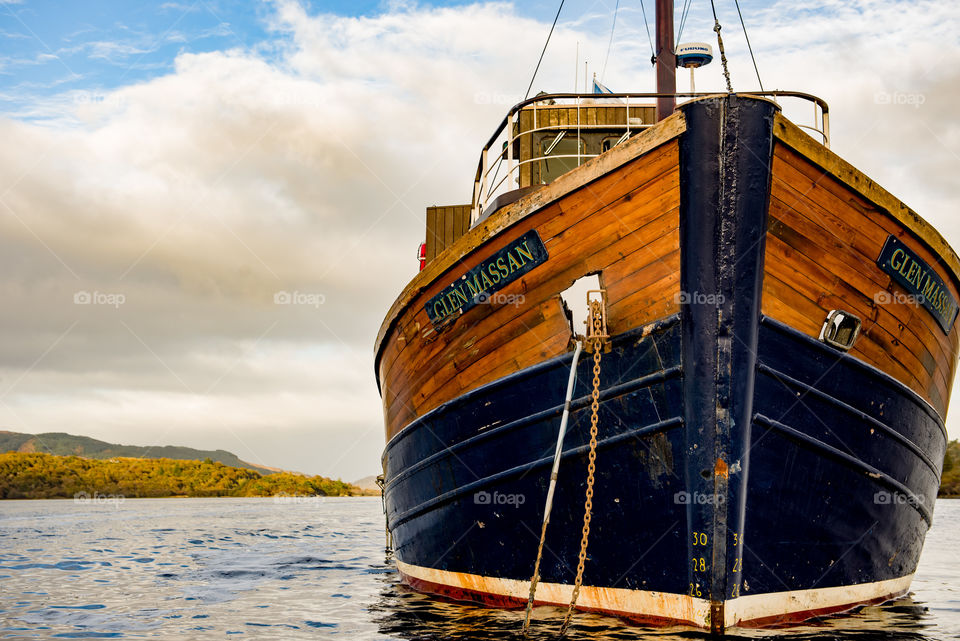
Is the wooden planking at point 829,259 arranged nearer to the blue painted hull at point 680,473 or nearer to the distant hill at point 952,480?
the blue painted hull at point 680,473

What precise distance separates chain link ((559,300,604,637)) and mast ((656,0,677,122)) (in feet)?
10.3

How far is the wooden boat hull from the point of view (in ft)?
18.9

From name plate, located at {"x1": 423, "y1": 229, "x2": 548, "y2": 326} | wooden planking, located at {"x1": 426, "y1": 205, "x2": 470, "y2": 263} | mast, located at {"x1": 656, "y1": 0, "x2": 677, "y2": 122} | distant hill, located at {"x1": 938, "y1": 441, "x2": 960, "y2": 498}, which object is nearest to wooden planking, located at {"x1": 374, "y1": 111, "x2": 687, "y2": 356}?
name plate, located at {"x1": 423, "y1": 229, "x2": 548, "y2": 326}

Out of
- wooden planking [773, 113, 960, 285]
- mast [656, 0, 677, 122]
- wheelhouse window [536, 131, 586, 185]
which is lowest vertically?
wooden planking [773, 113, 960, 285]

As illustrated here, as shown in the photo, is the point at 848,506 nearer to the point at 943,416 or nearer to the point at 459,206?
the point at 943,416

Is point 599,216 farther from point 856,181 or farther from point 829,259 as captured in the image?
point 856,181

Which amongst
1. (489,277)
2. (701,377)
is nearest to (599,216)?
(489,277)

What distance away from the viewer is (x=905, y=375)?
21.9ft

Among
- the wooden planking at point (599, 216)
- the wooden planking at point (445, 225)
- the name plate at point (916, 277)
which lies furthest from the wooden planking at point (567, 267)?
the wooden planking at point (445, 225)

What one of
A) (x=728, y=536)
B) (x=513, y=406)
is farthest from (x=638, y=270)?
(x=728, y=536)

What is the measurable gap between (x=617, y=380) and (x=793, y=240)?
5.51 feet

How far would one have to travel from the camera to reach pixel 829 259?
609 cm

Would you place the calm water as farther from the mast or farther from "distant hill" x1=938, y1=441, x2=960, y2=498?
"distant hill" x1=938, y1=441, x2=960, y2=498

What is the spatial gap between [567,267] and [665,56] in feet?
11.6
